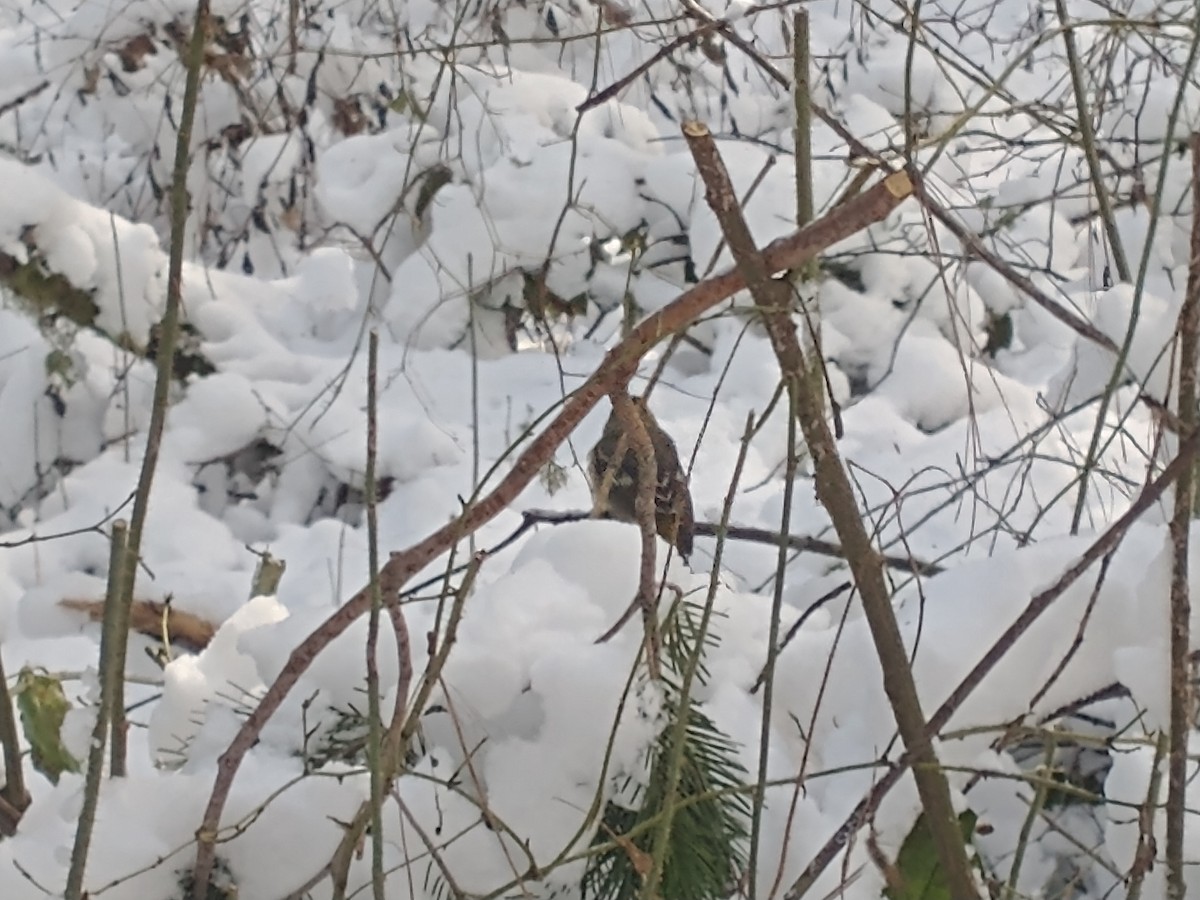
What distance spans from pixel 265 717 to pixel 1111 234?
63 cm

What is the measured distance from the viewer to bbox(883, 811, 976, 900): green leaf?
0.52 m

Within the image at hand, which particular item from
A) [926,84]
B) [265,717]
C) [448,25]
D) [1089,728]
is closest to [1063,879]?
[1089,728]

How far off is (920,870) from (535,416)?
161 cm

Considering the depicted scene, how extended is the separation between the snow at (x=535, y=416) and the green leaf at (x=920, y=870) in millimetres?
16

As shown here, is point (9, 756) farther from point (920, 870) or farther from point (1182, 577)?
point (1182, 577)

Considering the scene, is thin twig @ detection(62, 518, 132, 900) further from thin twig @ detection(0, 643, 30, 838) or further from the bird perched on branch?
the bird perched on branch

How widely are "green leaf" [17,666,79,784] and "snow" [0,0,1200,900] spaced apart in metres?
0.04

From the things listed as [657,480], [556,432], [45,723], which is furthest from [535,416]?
[556,432]

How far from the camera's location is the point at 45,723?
2.22ft

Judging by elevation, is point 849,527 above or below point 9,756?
above

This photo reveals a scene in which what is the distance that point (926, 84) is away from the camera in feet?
7.41

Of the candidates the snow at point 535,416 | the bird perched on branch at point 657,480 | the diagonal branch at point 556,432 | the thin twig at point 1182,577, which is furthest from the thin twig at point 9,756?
the thin twig at point 1182,577

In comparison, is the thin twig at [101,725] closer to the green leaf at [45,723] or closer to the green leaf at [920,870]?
the green leaf at [45,723]

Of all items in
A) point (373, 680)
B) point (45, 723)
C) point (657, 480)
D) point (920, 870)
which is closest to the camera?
point (373, 680)
